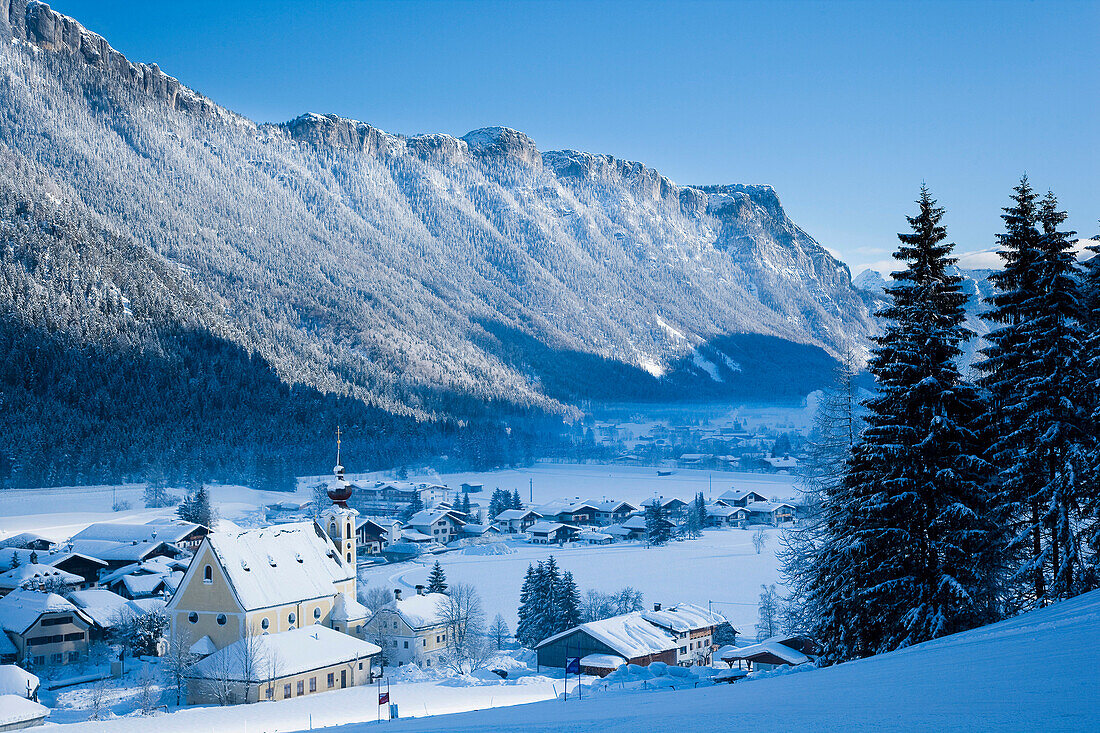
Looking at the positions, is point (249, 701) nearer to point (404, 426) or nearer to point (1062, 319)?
point (1062, 319)

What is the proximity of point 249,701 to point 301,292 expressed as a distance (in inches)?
6499

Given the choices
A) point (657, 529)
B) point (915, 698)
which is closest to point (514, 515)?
point (657, 529)

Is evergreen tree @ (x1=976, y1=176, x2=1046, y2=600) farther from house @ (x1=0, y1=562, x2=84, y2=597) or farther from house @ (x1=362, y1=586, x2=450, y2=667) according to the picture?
house @ (x1=0, y1=562, x2=84, y2=597)

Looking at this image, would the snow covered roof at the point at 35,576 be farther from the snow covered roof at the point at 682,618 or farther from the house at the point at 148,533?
the snow covered roof at the point at 682,618

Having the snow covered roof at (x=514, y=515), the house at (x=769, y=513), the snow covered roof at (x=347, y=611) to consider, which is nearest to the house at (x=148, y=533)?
the snow covered roof at (x=347, y=611)

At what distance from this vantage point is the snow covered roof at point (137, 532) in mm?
69500

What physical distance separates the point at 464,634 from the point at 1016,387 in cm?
2999

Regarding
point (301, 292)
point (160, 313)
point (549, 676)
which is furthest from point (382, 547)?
point (301, 292)

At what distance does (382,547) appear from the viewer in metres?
82.1

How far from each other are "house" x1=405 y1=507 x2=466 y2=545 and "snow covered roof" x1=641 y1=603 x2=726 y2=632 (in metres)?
46.0

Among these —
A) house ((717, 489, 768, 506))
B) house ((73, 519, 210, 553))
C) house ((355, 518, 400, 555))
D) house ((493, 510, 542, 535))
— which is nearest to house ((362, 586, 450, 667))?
house ((73, 519, 210, 553))

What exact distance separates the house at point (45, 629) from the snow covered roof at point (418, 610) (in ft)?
47.9

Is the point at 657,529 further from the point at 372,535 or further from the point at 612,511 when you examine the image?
the point at 372,535

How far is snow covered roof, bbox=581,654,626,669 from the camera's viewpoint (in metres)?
34.6
